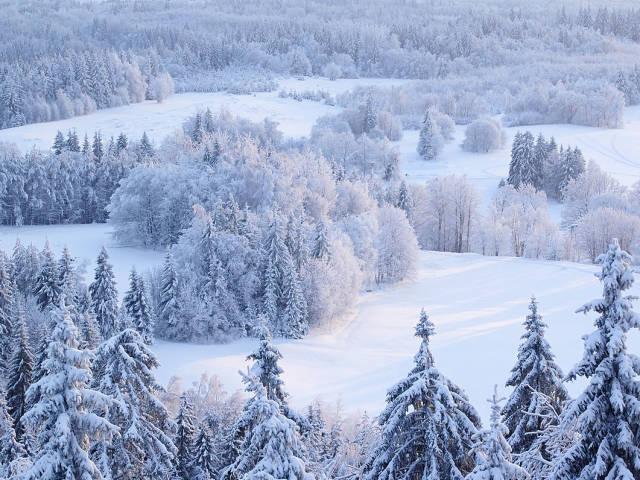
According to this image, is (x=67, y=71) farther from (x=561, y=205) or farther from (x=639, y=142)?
(x=639, y=142)

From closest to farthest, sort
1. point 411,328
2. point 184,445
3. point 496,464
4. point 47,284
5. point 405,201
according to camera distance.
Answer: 1. point 496,464
2. point 184,445
3. point 47,284
4. point 411,328
5. point 405,201

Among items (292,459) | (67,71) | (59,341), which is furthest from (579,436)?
(67,71)

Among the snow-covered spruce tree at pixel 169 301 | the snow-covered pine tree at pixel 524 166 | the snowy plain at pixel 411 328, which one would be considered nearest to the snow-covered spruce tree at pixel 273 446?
the snowy plain at pixel 411 328

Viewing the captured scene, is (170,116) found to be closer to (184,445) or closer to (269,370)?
(184,445)

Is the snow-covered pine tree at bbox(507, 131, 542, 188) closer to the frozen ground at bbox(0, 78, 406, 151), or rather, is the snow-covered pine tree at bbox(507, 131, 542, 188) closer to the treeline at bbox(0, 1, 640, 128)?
the treeline at bbox(0, 1, 640, 128)

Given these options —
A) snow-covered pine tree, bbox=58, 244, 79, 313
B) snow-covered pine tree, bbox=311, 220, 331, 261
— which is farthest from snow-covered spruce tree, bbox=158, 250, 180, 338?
snow-covered pine tree, bbox=311, 220, 331, 261

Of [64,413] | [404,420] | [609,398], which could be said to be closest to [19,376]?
[64,413]
